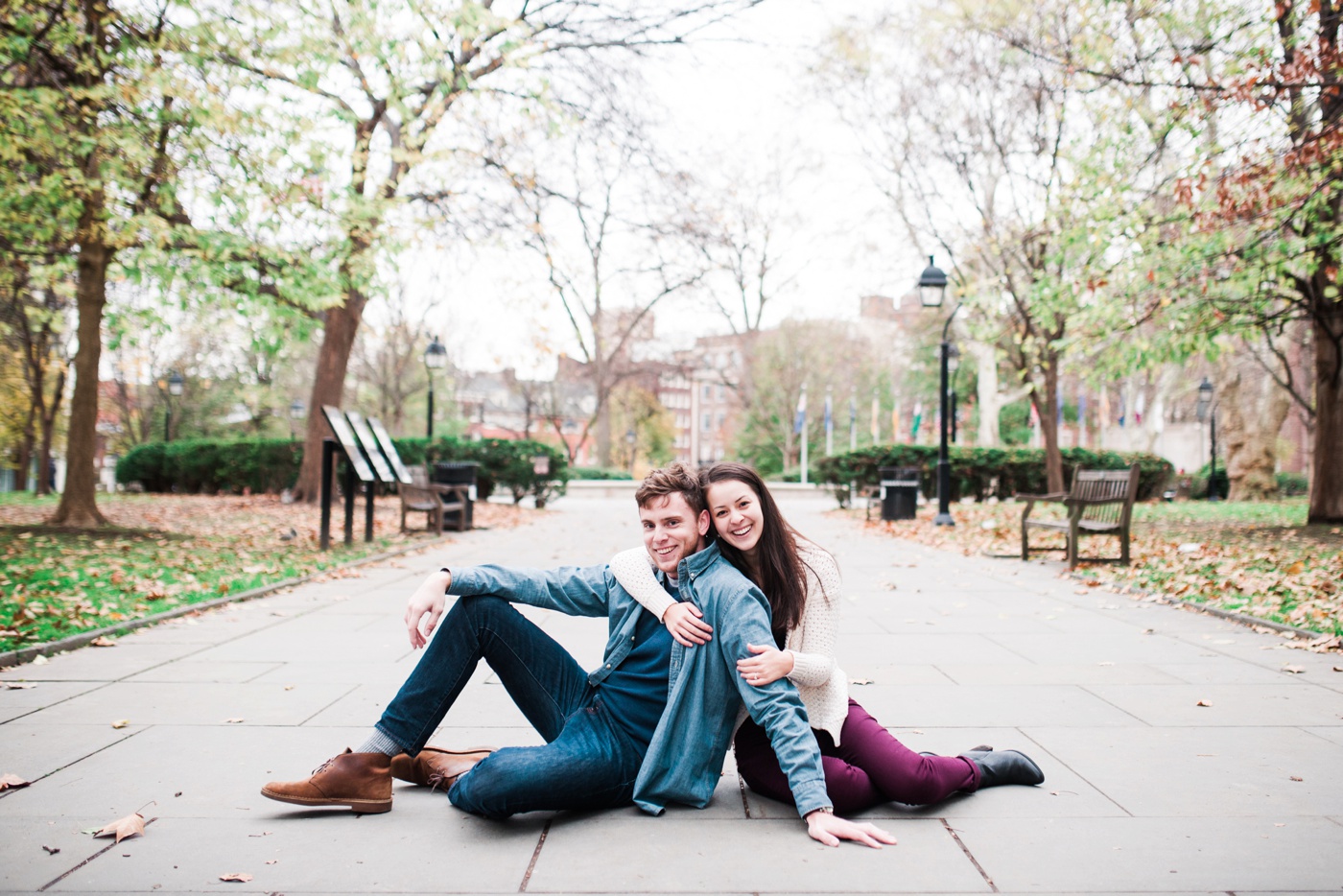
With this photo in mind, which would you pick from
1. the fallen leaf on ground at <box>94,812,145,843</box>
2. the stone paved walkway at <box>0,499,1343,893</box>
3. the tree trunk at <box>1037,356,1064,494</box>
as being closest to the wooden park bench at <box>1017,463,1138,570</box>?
the stone paved walkway at <box>0,499,1343,893</box>

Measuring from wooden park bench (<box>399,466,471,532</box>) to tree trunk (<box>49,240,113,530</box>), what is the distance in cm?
395

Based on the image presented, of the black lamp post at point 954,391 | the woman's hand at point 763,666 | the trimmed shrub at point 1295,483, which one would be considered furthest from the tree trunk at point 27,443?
the trimmed shrub at point 1295,483

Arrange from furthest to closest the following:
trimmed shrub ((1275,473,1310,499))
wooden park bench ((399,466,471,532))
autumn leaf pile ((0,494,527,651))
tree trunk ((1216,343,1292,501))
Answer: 1. trimmed shrub ((1275,473,1310,499))
2. tree trunk ((1216,343,1292,501))
3. wooden park bench ((399,466,471,532))
4. autumn leaf pile ((0,494,527,651))

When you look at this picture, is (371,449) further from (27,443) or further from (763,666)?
(27,443)

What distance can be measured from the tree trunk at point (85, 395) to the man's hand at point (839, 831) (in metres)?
11.8

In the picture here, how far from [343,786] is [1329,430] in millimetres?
14928

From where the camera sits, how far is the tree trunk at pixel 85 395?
11.9 metres

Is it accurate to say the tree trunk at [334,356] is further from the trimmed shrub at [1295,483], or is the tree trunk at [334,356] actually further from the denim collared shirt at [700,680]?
the trimmed shrub at [1295,483]

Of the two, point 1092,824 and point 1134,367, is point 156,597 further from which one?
point 1134,367

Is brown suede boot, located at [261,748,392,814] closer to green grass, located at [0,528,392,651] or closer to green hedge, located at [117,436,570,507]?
green grass, located at [0,528,392,651]

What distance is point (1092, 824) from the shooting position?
299 cm

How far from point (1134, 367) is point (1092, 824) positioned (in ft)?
37.4

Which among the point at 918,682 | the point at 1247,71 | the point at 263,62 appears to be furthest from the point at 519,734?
the point at 263,62

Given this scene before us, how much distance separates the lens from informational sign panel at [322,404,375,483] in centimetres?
1066
